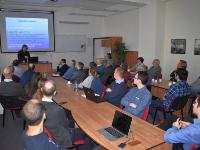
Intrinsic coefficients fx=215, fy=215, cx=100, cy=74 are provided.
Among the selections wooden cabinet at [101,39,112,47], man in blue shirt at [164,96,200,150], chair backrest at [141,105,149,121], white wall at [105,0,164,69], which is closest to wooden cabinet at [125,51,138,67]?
white wall at [105,0,164,69]

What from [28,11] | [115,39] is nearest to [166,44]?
[115,39]

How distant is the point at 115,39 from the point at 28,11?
4.30 metres

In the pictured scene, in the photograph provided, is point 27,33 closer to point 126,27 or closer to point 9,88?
point 126,27

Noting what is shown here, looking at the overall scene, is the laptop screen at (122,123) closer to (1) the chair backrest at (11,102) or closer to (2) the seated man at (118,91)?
(2) the seated man at (118,91)

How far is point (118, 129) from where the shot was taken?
2545 millimetres

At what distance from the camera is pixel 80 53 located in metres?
11.8

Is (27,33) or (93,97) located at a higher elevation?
(27,33)

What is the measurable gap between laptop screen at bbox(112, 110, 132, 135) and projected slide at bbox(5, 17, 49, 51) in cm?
850

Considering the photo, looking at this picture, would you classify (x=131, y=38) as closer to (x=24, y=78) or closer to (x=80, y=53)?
(x=80, y=53)

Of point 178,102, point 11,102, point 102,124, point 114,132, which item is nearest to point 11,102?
point 11,102

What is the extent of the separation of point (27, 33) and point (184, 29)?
6832mm

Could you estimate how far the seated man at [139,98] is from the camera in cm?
331

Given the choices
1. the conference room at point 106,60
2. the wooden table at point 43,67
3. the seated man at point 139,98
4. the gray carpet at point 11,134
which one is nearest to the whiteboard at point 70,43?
the conference room at point 106,60

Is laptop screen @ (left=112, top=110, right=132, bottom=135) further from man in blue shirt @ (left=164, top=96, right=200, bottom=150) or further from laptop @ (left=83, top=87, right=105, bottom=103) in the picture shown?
laptop @ (left=83, top=87, right=105, bottom=103)
